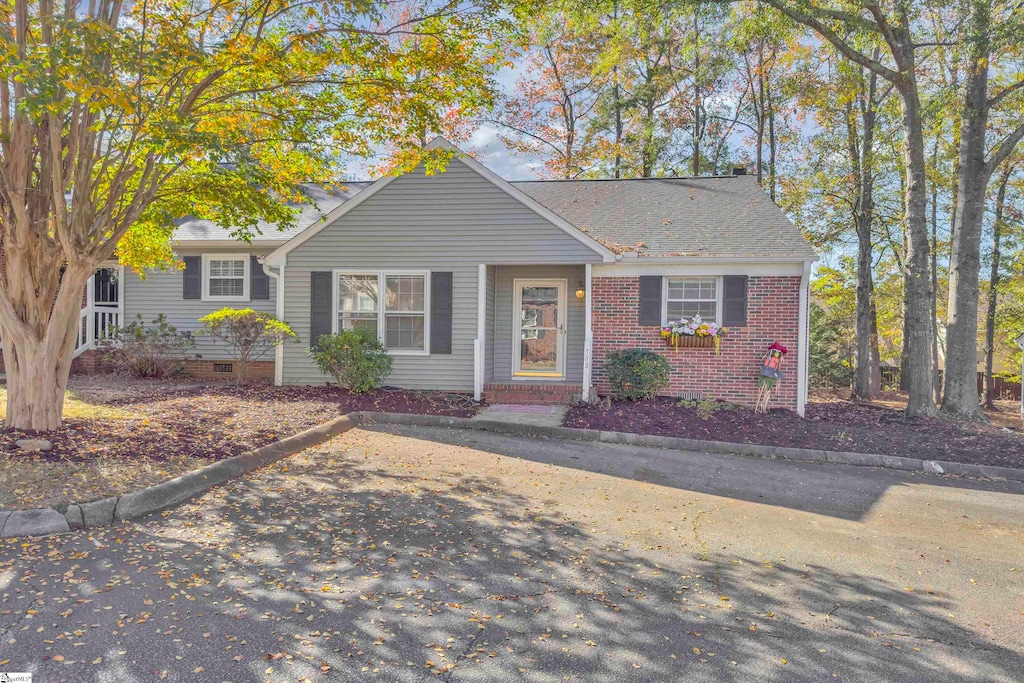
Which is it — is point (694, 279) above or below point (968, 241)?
below

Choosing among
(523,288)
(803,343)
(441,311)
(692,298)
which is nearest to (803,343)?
(803,343)

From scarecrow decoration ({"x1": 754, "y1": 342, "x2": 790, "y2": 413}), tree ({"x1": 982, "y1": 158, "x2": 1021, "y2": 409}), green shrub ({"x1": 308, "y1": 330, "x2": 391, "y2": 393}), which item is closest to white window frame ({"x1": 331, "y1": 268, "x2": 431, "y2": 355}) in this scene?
green shrub ({"x1": 308, "y1": 330, "x2": 391, "y2": 393})

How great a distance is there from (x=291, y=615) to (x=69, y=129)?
18.7 feet

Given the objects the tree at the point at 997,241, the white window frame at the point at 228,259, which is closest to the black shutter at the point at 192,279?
the white window frame at the point at 228,259

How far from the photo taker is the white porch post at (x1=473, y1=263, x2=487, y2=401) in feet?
34.4

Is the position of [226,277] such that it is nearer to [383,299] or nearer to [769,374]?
[383,299]

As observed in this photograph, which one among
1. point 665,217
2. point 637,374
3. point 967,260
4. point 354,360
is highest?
point 665,217

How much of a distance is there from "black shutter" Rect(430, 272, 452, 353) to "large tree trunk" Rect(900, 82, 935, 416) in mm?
8099

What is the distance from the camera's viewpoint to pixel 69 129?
6035mm

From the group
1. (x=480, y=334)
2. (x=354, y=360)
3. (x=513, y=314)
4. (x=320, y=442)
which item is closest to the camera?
(x=320, y=442)

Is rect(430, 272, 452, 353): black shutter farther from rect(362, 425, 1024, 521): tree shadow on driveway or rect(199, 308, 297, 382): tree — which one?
rect(362, 425, 1024, 521): tree shadow on driveway

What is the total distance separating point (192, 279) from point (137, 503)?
9313 millimetres

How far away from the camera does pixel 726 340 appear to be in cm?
1046

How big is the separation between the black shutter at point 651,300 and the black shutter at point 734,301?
1.12 metres
